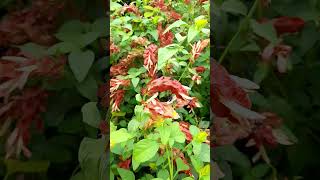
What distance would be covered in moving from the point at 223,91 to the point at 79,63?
0.80 feet

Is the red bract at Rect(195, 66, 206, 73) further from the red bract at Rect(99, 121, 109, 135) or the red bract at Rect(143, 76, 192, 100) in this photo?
the red bract at Rect(99, 121, 109, 135)

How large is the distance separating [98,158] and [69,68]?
0.55 ft

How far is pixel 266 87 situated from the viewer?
808mm

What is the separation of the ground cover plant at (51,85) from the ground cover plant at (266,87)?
0.20 metres

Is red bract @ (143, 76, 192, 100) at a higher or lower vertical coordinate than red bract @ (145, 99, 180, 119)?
higher

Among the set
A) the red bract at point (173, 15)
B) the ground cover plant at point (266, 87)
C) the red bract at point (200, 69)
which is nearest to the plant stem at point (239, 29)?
the ground cover plant at point (266, 87)

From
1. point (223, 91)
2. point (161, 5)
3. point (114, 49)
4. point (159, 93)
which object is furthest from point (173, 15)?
point (223, 91)

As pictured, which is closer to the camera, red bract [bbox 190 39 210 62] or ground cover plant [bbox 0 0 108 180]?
ground cover plant [bbox 0 0 108 180]

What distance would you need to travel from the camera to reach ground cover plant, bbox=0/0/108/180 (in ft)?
2.62

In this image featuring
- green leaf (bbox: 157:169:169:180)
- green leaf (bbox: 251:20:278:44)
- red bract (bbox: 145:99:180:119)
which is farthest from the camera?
green leaf (bbox: 157:169:169:180)

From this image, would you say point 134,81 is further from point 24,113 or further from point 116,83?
point 24,113

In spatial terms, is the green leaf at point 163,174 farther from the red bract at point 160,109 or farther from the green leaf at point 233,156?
the green leaf at point 233,156

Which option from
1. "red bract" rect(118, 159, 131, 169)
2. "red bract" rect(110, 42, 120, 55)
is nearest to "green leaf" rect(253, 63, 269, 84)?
"red bract" rect(118, 159, 131, 169)

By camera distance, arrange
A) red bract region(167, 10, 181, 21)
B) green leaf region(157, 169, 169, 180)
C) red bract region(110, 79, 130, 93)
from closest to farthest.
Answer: green leaf region(157, 169, 169, 180) < red bract region(110, 79, 130, 93) < red bract region(167, 10, 181, 21)
